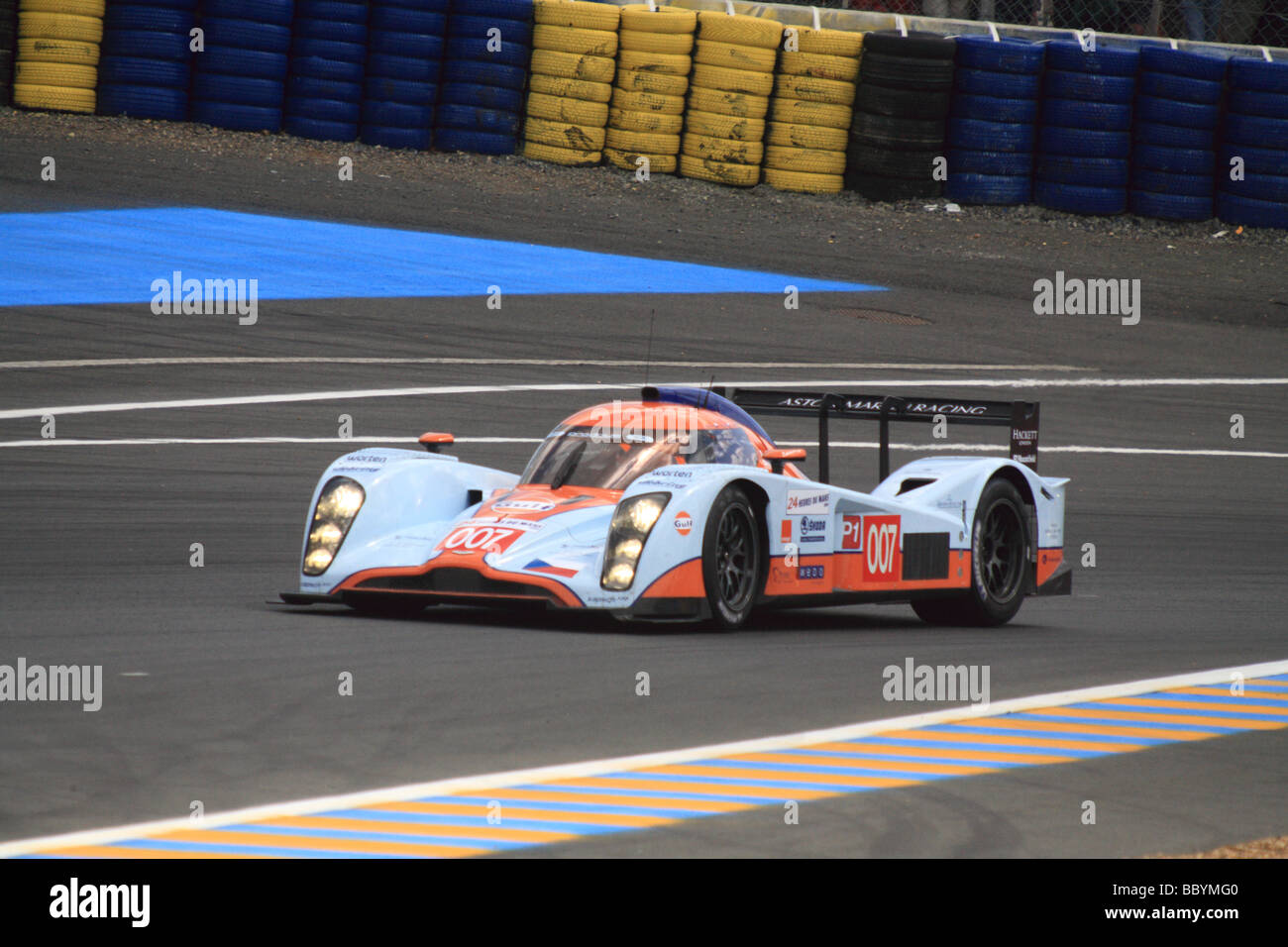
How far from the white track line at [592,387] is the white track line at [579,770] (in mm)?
6324

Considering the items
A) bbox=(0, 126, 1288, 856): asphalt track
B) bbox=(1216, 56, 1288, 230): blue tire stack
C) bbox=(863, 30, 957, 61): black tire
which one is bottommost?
bbox=(0, 126, 1288, 856): asphalt track

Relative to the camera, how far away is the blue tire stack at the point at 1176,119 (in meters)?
24.3

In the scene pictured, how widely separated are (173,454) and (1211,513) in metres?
8.05

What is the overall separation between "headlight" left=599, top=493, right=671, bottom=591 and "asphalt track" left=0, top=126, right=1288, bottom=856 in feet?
1.09

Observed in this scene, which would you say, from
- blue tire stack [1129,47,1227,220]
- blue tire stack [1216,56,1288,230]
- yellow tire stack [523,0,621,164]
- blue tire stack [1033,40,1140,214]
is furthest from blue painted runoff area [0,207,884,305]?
blue tire stack [1216,56,1288,230]

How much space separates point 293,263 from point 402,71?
3.89 meters

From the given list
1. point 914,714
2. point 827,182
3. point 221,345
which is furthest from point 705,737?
point 827,182

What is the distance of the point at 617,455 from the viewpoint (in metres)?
10.1

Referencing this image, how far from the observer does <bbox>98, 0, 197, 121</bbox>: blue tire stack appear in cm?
2331

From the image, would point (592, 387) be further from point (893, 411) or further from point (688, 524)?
point (688, 524)

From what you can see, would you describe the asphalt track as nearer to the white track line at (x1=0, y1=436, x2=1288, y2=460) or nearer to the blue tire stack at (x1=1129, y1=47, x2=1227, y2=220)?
the white track line at (x1=0, y1=436, x2=1288, y2=460)

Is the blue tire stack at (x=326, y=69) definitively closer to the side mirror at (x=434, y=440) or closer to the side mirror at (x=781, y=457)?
the side mirror at (x=434, y=440)

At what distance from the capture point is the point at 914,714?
7.59 metres

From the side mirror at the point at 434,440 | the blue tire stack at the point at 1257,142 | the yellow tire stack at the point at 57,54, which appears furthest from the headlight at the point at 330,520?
the blue tire stack at the point at 1257,142
